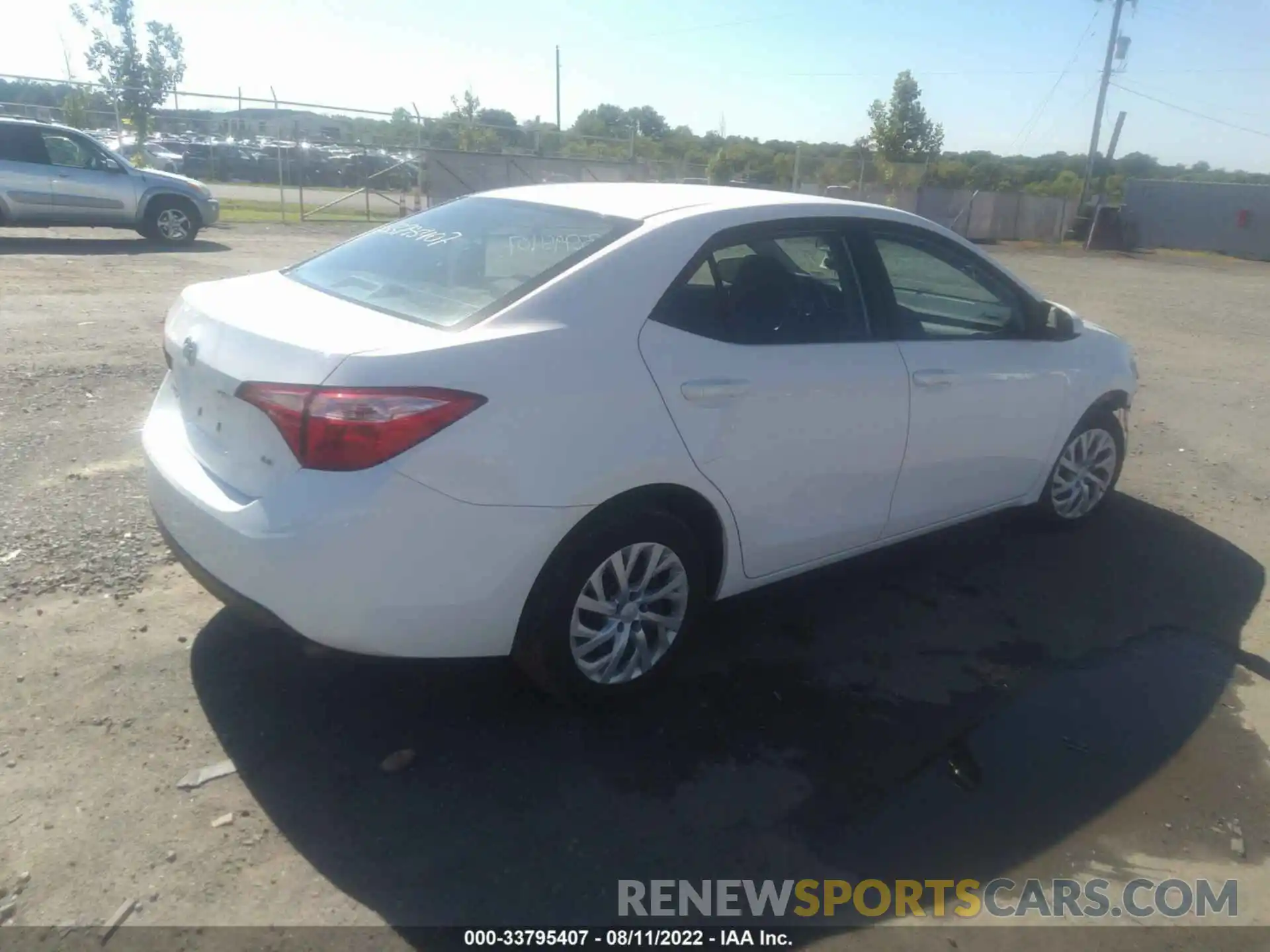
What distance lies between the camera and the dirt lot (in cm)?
279

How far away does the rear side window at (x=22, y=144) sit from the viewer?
47.5ft

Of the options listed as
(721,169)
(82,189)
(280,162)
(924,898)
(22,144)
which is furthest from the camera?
(721,169)

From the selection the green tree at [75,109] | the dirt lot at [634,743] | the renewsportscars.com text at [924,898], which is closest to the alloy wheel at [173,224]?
the dirt lot at [634,743]

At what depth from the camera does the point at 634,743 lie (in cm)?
339

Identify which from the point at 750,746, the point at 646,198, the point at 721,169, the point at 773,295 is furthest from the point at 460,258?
the point at 721,169

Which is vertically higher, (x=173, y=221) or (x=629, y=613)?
(x=629, y=613)

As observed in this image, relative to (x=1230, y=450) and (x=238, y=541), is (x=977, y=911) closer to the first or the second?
(x=238, y=541)

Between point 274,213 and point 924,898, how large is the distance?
2322 cm

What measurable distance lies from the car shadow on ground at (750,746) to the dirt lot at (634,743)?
0.04ft

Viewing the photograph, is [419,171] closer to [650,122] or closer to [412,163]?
[412,163]

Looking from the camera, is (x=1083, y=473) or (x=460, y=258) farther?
(x=1083, y=473)

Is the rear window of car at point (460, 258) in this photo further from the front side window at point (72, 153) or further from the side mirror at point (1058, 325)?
the front side window at point (72, 153)

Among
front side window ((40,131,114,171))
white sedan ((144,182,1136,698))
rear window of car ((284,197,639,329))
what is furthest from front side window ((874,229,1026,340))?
front side window ((40,131,114,171))

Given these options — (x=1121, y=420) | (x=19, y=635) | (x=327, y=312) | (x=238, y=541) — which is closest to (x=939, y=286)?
(x=1121, y=420)
